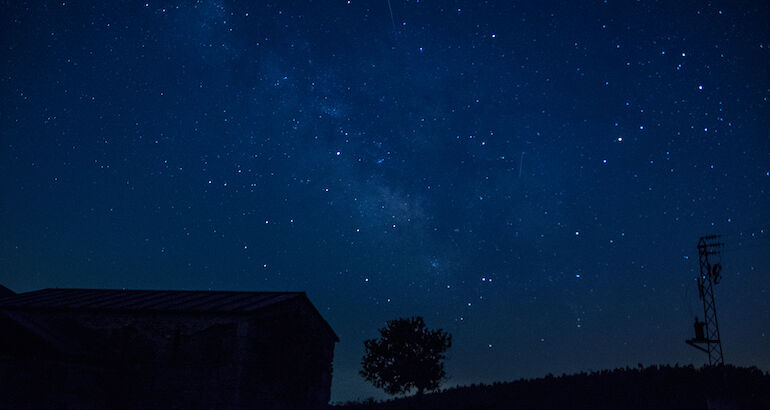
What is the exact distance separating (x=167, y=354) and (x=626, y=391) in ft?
91.3

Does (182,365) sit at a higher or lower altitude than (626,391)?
higher

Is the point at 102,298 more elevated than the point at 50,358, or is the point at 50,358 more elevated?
the point at 102,298

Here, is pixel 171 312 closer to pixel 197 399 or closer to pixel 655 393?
pixel 197 399

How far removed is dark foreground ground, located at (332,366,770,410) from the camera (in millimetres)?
26797

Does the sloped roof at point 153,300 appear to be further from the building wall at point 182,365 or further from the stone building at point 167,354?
the building wall at point 182,365

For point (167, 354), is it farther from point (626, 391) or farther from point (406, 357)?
point (626, 391)

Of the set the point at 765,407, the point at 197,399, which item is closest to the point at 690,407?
the point at 765,407

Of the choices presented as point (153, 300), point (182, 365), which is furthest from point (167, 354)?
point (153, 300)

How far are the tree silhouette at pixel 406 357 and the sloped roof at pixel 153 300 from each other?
1058 centimetres

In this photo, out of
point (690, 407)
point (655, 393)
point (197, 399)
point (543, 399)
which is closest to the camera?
point (197, 399)

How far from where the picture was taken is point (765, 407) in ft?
74.2

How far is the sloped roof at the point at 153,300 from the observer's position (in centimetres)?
1995

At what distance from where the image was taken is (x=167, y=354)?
19094 millimetres

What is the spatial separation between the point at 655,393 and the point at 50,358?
32401 mm
